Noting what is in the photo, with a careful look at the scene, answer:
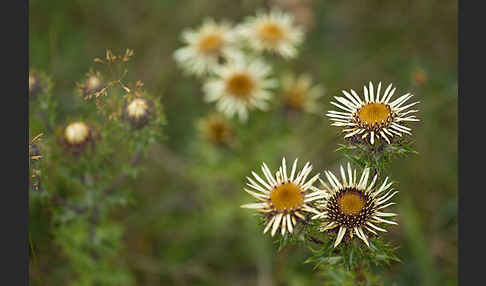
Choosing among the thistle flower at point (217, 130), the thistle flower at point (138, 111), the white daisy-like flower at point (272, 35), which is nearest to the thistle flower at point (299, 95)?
the white daisy-like flower at point (272, 35)

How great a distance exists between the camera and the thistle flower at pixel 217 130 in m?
4.62

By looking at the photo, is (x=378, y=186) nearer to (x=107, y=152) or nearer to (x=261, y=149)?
(x=107, y=152)

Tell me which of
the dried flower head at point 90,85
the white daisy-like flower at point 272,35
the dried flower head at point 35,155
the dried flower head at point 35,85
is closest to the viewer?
the dried flower head at point 35,155

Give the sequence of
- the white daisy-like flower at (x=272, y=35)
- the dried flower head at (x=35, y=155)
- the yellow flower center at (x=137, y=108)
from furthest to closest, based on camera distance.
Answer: the white daisy-like flower at (x=272, y=35) → the yellow flower center at (x=137, y=108) → the dried flower head at (x=35, y=155)

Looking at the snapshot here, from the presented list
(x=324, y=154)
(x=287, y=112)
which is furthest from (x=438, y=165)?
(x=287, y=112)

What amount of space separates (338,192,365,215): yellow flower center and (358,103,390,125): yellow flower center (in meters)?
0.38

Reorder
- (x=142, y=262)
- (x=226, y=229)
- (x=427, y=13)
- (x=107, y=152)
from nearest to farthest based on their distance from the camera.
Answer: (x=107, y=152) < (x=142, y=262) < (x=226, y=229) < (x=427, y=13)

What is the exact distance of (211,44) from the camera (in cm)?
484

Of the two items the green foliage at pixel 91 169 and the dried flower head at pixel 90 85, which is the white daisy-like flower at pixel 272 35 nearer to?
the green foliage at pixel 91 169

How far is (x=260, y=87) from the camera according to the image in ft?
15.3

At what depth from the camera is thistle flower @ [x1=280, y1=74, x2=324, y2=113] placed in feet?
15.7

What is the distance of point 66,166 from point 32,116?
19.2 inches

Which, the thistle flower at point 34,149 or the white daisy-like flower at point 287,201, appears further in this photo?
the thistle flower at point 34,149

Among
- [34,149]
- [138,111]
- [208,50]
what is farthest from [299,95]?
[34,149]
